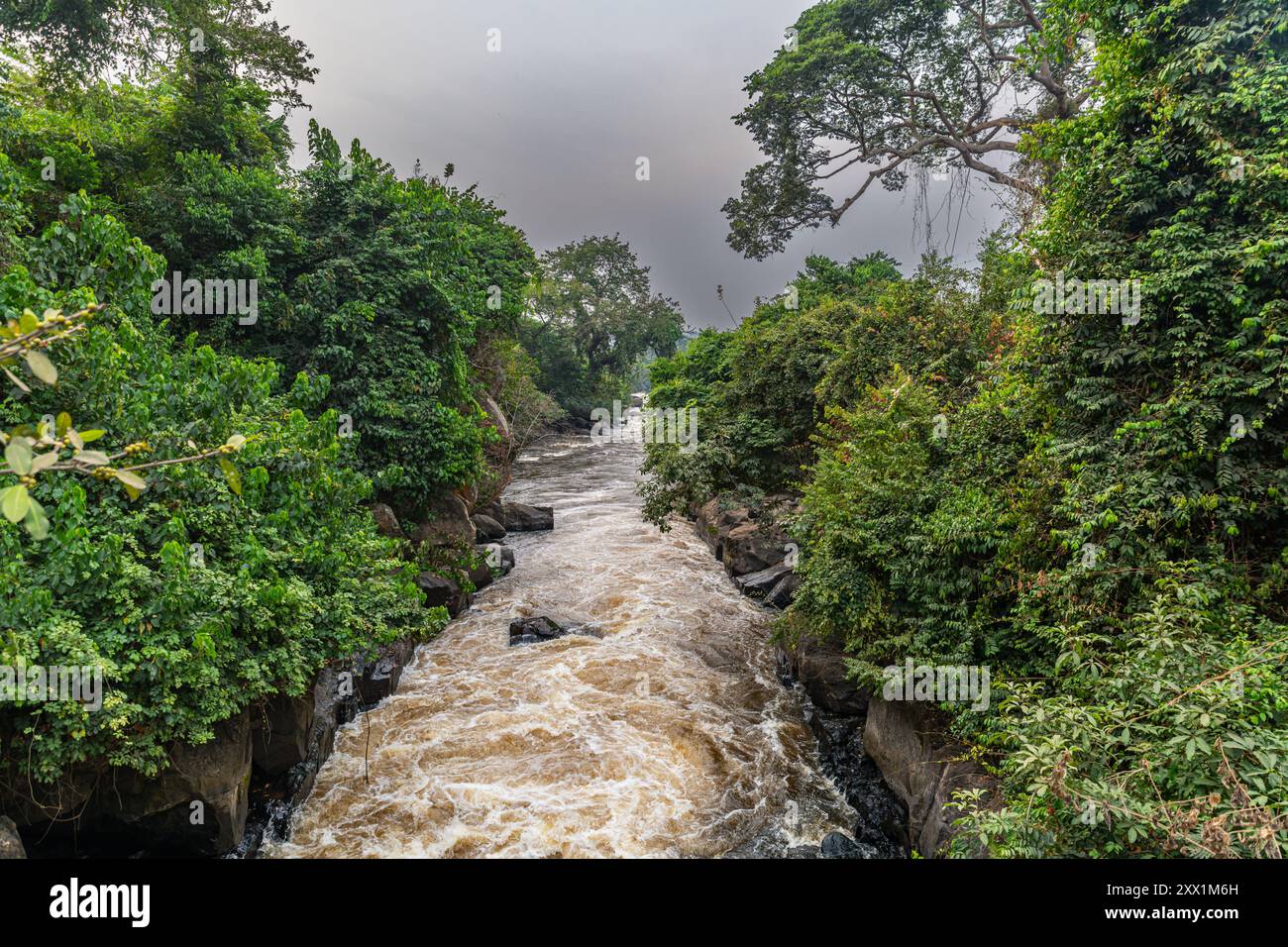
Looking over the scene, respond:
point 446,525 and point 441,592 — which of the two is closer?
point 441,592

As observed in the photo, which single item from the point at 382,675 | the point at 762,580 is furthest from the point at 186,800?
the point at 762,580

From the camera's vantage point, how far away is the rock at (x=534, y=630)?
400 inches

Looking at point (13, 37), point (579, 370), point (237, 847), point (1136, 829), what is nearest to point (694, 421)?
point (237, 847)

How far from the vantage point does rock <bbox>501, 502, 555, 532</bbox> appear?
55.3 feet

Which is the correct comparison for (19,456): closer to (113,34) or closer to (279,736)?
(279,736)

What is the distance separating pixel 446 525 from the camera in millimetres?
11945

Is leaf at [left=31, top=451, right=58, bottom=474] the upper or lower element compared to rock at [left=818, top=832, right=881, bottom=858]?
upper

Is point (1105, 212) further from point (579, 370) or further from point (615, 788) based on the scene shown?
point (579, 370)

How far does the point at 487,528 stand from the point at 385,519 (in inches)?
201

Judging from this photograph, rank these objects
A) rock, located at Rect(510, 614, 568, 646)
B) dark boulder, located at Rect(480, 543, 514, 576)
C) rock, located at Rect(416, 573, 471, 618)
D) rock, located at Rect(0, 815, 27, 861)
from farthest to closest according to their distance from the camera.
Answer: dark boulder, located at Rect(480, 543, 514, 576) < rock, located at Rect(416, 573, 471, 618) < rock, located at Rect(510, 614, 568, 646) < rock, located at Rect(0, 815, 27, 861)

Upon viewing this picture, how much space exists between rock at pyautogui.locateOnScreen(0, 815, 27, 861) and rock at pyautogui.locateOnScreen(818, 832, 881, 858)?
588cm

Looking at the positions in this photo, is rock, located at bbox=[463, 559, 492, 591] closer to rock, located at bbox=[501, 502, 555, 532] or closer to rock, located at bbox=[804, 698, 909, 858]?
rock, located at bbox=[501, 502, 555, 532]

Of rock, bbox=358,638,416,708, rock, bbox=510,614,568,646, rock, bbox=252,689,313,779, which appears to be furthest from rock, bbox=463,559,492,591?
rock, bbox=252,689,313,779

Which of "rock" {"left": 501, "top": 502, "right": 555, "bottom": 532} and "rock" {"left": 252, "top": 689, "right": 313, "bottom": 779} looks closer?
"rock" {"left": 252, "top": 689, "right": 313, "bottom": 779}
